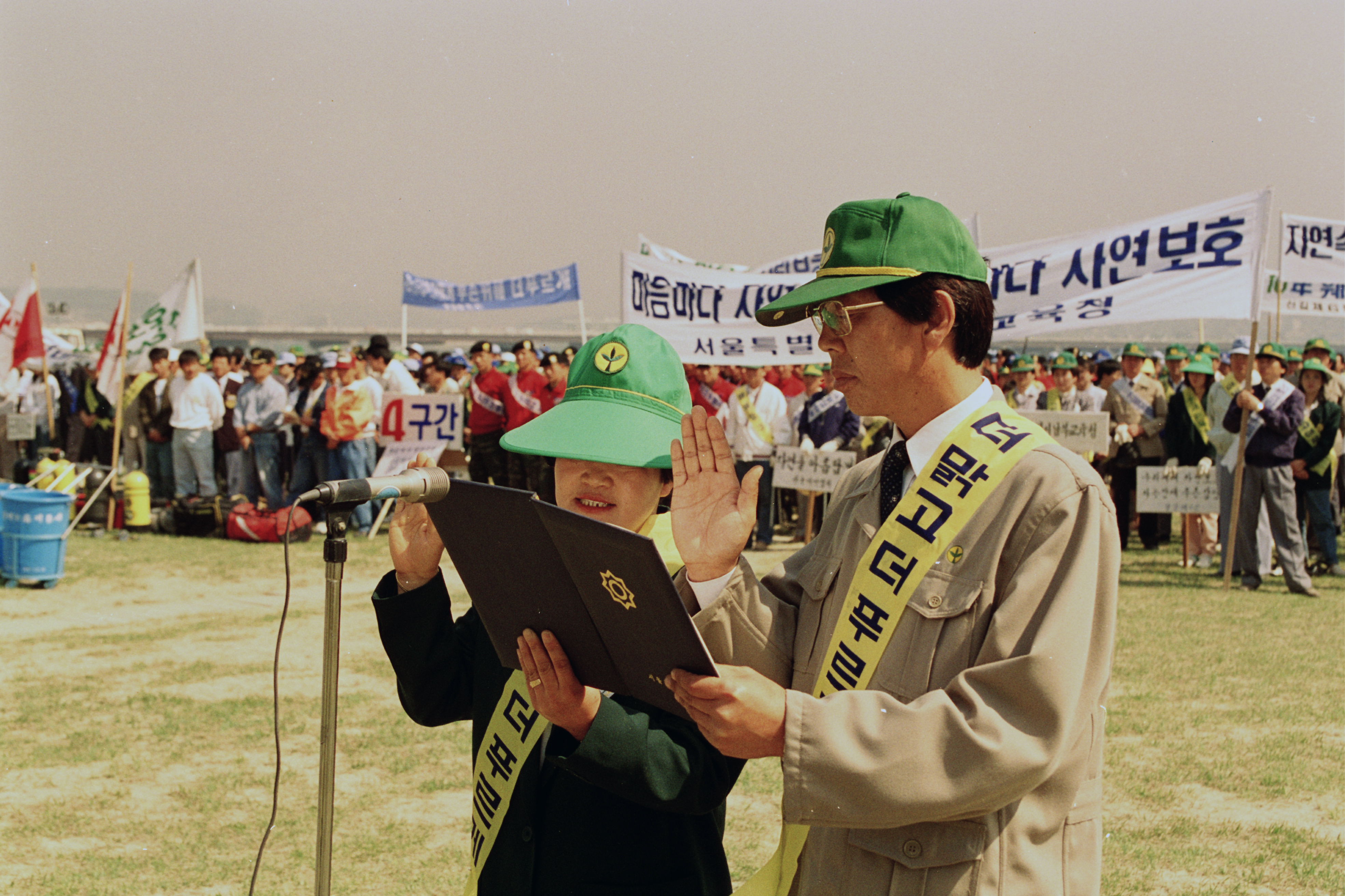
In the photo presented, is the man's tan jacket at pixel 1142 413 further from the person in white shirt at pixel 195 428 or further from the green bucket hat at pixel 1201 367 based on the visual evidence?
the person in white shirt at pixel 195 428

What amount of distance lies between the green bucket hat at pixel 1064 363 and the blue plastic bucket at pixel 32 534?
11.0 metres

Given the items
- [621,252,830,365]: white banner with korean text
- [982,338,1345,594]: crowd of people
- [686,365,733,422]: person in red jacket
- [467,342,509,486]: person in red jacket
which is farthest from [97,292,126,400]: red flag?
[982,338,1345,594]: crowd of people

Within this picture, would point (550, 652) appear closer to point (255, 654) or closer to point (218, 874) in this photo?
point (218, 874)

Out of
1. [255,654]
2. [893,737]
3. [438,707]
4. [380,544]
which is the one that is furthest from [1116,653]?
[380,544]

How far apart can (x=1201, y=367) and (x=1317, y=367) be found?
53.9 inches

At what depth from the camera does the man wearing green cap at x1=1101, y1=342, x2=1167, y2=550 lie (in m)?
14.1

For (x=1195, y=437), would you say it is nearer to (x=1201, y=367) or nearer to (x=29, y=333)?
(x=1201, y=367)

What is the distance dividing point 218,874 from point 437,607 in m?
2.84

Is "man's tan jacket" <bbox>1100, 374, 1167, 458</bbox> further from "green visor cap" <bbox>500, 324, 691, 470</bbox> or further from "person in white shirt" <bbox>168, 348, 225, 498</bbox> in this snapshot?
"green visor cap" <bbox>500, 324, 691, 470</bbox>

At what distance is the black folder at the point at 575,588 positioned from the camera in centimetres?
167

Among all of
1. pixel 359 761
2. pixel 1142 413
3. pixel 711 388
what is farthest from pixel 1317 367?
pixel 359 761

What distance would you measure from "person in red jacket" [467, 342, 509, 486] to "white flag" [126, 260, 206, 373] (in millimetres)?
3445

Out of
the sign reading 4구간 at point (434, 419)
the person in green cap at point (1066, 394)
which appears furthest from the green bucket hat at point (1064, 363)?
the sign reading 4구간 at point (434, 419)

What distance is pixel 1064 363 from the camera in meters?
14.5
